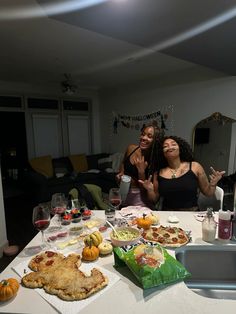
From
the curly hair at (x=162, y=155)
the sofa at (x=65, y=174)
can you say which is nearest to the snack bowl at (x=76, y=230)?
the curly hair at (x=162, y=155)

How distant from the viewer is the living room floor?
289 centimetres

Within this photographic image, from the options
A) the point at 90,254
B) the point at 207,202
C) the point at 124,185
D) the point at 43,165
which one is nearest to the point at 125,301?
the point at 90,254

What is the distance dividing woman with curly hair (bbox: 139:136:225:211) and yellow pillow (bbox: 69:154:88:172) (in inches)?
136

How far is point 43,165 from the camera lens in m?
4.69

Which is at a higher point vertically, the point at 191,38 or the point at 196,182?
the point at 191,38

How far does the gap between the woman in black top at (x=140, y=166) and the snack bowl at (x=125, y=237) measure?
2.32 feet

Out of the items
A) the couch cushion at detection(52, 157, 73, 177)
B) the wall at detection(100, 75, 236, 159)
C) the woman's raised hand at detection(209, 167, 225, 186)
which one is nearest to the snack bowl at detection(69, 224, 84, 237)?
the woman's raised hand at detection(209, 167, 225, 186)

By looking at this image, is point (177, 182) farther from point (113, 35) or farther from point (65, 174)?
point (65, 174)

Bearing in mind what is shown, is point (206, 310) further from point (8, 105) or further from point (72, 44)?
point (8, 105)

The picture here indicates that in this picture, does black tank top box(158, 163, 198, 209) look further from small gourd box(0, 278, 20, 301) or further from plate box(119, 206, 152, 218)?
small gourd box(0, 278, 20, 301)

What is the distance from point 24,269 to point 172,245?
0.74m

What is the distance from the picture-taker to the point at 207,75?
3910 mm

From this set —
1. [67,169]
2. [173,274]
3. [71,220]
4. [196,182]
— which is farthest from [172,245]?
[67,169]

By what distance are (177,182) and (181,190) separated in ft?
0.25
